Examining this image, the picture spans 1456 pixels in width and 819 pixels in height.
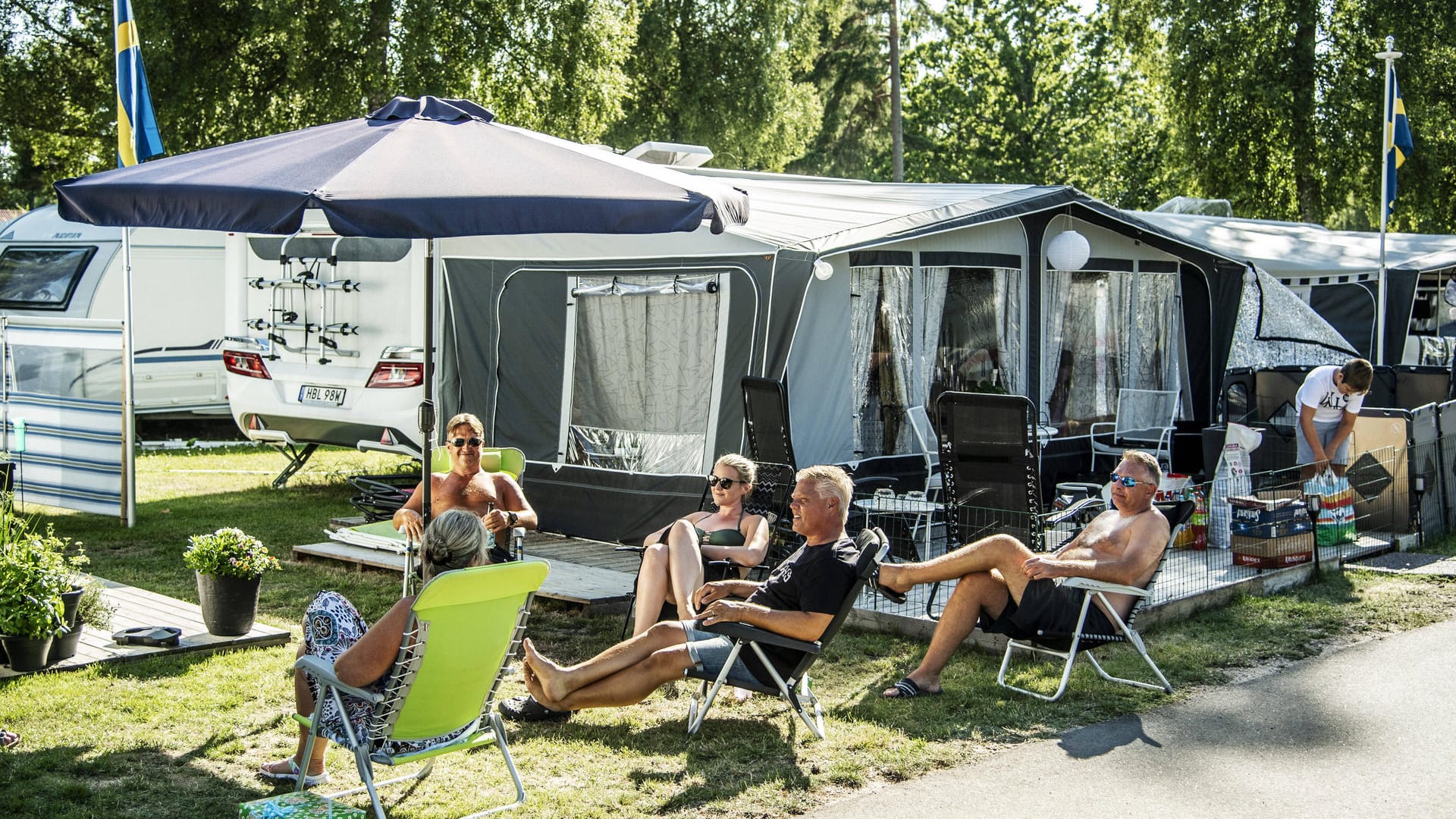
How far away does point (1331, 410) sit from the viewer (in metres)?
8.12

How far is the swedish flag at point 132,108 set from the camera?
830 cm

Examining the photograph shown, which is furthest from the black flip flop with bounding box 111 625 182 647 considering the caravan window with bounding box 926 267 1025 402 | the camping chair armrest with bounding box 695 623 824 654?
the caravan window with bounding box 926 267 1025 402

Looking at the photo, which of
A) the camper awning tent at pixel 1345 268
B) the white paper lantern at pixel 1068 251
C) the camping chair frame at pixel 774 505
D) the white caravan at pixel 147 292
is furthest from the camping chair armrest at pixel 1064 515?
the white caravan at pixel 147 292

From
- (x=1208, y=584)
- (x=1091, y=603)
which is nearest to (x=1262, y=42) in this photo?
(x=1208, y=584)

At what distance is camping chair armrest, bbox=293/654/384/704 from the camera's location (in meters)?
3.73

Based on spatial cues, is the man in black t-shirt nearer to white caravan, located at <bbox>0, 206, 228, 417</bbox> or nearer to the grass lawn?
the grass lawn

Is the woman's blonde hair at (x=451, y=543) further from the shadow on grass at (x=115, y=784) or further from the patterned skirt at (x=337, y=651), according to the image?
the shadow on grass at (x=115, y=784)

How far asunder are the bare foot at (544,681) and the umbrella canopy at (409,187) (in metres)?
1.50

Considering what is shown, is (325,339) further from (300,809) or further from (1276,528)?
(300,809)

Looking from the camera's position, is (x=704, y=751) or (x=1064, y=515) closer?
(x=704, y=751)

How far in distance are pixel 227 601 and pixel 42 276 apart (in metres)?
8.39

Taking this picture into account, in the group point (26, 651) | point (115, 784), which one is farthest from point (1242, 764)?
point (26, 651)

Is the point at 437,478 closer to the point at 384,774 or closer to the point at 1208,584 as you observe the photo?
the point at 384,774

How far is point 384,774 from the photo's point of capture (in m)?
4.25
